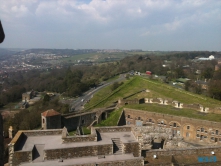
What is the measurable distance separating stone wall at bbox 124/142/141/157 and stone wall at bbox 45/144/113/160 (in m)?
1.02

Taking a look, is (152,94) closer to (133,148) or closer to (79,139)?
(133,148)

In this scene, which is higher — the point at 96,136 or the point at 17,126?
the point at 96,136

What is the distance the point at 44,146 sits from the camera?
14891 millimetres

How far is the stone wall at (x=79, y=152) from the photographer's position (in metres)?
14.0

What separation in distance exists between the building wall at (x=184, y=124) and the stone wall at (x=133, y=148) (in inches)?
521

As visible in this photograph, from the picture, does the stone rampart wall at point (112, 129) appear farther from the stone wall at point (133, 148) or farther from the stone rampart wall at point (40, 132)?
the stone rampart wall at point (40, 132)

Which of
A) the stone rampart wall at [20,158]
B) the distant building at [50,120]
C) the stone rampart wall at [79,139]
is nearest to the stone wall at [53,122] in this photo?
the distant building at [50,120]

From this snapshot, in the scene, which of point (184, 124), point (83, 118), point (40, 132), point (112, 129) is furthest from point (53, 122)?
point (184, 124)

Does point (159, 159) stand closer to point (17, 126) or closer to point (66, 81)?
point (17, 126)

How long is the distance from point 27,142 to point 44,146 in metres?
1.39

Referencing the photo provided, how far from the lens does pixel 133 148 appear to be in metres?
15.3

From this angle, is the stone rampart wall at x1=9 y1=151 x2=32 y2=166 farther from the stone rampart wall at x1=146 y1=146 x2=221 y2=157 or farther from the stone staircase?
the stone rampart wall at x1=146 y1=146 x2=221 y2=157

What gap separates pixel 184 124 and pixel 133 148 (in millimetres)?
13696

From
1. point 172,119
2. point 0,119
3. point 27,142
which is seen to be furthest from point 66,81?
point 0,119
